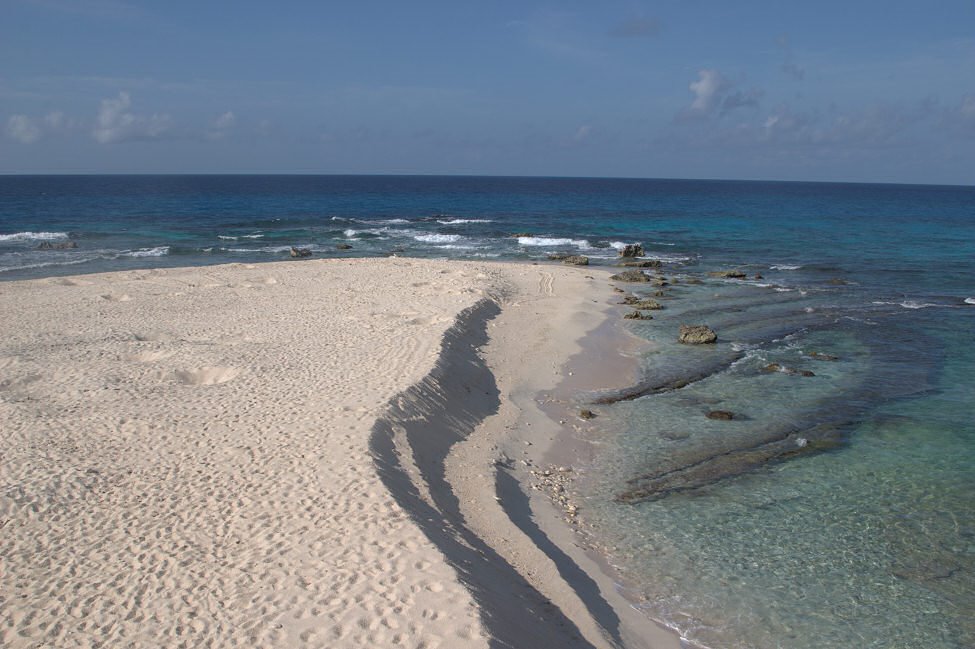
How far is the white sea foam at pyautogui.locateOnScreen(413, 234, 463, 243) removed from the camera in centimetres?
4809

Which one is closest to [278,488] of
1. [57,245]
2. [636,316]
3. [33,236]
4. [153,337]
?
[153,337]

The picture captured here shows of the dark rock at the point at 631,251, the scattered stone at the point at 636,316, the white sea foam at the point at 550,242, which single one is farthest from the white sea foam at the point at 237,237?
the scattered stone at the point at 636,316

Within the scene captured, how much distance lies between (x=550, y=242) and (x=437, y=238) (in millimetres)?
8029

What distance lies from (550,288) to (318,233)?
1075 inches

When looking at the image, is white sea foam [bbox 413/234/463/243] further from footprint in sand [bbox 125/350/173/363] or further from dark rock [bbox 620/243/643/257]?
footprint in sand [bbox 125/350/173/363]

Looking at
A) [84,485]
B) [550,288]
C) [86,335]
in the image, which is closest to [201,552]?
[84,485]

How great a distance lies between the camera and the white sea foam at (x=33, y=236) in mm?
44594

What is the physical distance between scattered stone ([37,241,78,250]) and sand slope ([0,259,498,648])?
76.6 feet

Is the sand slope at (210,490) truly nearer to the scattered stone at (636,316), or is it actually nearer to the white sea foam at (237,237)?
the scattered stone at (636,316)

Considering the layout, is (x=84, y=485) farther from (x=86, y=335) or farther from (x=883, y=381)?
(x=883, y=381)

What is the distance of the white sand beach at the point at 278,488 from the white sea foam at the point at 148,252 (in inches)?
768

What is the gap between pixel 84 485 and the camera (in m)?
10.5

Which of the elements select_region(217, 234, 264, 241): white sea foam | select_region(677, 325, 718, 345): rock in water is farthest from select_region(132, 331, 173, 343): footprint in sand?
select_region(217, 234, 264, 241): white sea foam

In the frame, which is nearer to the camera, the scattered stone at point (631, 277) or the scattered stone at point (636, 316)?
the scattered stone at point (636, 316)
